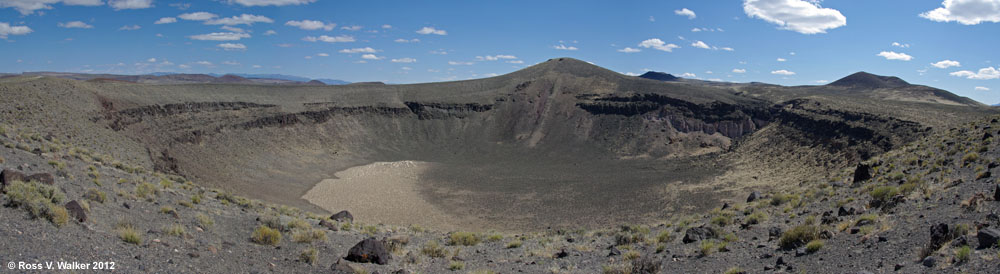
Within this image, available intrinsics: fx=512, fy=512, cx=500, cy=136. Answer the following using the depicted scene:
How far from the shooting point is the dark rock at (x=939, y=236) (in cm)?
962

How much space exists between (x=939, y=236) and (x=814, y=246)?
2130 millimetres

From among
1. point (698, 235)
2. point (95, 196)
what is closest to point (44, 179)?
point (95, 196)

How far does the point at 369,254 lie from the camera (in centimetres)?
1263

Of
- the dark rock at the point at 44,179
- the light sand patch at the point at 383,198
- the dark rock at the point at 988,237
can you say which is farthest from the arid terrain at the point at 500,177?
the dark rock at the point at 44,179

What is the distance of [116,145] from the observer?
1348 inches

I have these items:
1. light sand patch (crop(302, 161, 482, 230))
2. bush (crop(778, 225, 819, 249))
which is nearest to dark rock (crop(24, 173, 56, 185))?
light sand patch (crop(302, 161, 482, 230))

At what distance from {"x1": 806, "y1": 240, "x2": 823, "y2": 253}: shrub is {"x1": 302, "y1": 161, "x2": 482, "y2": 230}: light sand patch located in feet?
68.2

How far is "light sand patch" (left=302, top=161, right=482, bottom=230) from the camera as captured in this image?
31.6m

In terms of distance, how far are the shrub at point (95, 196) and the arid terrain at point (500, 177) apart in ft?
0.21

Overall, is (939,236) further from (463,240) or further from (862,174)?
(862,174)

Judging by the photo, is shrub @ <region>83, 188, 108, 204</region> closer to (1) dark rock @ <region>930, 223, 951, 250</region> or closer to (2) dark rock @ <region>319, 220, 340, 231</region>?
(2) dark rock @ <region>319, 220, 340, 231</region>

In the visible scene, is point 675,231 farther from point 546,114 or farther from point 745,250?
point 546,114

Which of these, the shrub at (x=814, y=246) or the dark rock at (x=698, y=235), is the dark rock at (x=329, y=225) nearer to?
the dark rock at (x=698, y=235)

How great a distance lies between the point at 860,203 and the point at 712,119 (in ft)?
166
